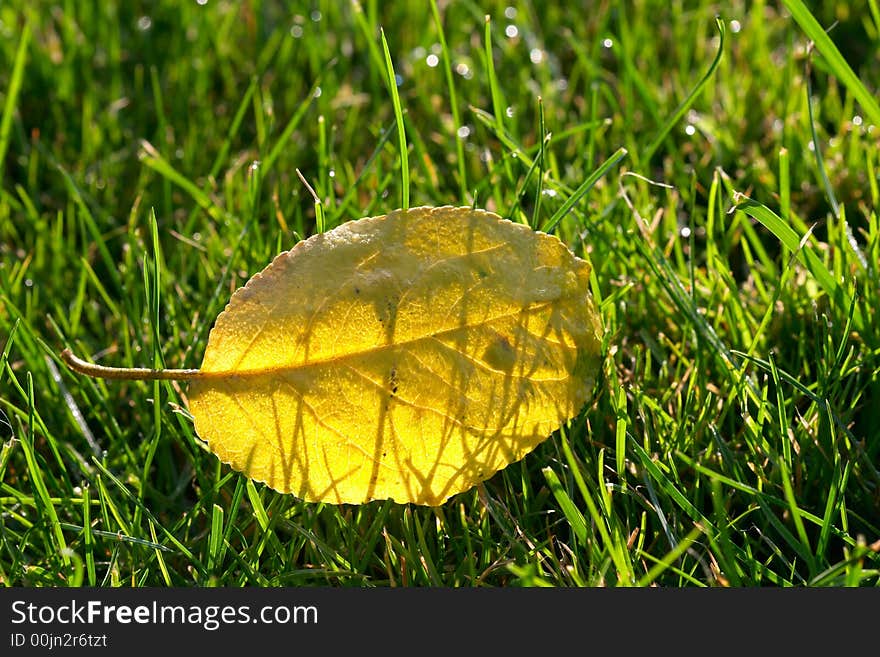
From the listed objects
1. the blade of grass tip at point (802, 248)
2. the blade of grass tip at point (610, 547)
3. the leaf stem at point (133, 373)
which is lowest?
the blade of grass tip at point (610, 547)

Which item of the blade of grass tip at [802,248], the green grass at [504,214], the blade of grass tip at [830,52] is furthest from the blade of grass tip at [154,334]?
the blade of grass tip at [830,52]

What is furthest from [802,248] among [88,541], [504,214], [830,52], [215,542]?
[88,541]

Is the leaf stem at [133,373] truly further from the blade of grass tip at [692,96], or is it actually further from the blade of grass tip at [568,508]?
the blade of grass tip at [692,96]

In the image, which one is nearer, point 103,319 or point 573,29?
point 103,319

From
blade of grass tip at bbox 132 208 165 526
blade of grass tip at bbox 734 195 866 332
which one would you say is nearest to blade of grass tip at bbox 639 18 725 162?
blade of grass tip at bbox 734 195 866 332

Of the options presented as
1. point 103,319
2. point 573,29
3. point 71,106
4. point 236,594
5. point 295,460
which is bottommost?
point 236,594

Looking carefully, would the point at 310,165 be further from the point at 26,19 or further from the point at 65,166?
the point at 26,19

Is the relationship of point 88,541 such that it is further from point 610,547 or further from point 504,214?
point 504,214

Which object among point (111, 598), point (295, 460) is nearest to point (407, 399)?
point (295, 460)
